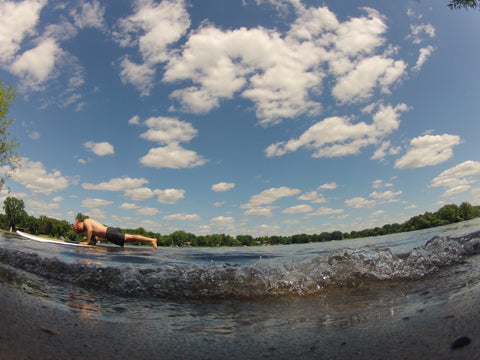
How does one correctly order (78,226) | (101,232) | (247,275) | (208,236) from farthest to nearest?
(208,236) < (101,232) < (78,226) < (247,275)

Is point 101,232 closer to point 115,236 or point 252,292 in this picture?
point 115,236

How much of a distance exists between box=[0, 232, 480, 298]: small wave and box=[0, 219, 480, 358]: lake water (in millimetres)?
17

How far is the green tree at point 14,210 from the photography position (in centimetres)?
10444

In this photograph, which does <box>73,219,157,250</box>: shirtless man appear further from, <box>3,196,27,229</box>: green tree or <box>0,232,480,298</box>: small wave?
<box>3,196,27,229</box>: green tree

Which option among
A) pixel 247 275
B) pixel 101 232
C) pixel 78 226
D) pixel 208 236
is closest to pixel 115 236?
pixel 101 232

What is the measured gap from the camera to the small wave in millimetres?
4117

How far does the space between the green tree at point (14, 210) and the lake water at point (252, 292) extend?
437 ft

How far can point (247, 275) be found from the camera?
15.2 ft

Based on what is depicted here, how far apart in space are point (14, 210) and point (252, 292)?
13994cm

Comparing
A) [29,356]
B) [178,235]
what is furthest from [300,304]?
[178,235]

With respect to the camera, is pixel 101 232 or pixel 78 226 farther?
pixel 101 232

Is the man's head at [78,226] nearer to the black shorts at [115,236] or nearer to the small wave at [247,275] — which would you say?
the black shorts at [115,236]

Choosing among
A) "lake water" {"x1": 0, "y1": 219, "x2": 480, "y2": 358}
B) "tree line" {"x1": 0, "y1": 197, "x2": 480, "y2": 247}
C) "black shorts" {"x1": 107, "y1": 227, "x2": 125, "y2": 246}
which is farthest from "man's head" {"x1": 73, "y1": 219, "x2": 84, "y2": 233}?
"tree line" {"x1": 0, "y1": 197, "x2": 480, "y2": 247}

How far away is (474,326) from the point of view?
1.42 meters
